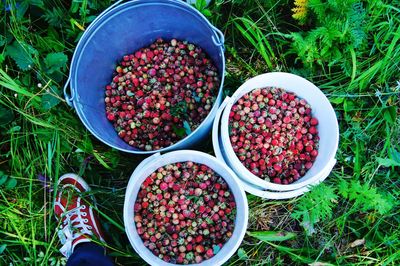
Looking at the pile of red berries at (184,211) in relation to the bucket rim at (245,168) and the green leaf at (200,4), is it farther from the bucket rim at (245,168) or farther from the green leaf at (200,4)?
the green leaf at (200,4)

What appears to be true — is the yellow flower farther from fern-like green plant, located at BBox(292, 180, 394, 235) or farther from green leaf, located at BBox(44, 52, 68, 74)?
green leaf, located at BBox(44, 52, 68, 74)

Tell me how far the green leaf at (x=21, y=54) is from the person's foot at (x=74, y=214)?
568mm

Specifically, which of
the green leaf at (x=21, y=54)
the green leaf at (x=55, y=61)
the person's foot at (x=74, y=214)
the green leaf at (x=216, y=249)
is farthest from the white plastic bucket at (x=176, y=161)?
the green leaf at (x=21, y=54)

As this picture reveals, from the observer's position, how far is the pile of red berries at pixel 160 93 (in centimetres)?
218

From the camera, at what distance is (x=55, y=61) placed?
2.00 metres

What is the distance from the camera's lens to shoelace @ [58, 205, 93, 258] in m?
2.11

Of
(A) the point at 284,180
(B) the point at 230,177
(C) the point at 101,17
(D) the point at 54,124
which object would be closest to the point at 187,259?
(B) the point at 230,177

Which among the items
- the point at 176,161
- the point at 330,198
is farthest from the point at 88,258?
the point at 330,198

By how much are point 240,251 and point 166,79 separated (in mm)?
913

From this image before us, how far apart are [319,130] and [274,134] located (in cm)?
22

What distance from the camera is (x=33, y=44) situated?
6.99 ft

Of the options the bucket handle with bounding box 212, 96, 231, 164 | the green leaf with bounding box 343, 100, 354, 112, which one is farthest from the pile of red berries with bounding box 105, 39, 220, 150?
the green leaf with bounding box 343, 100, 354, 112

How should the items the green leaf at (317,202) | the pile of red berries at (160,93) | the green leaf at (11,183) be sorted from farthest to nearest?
the pile of red berries at (160,93), the green leaf at (11,183), the green leaf at (317,202)

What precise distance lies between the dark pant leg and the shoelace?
0.06 metres
